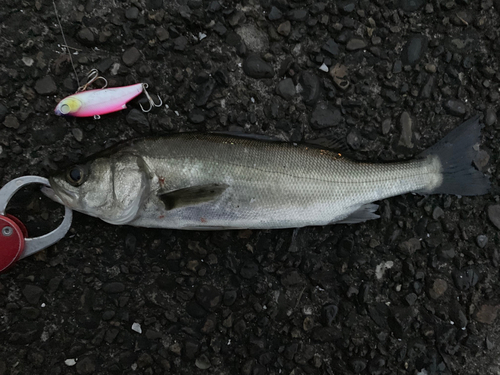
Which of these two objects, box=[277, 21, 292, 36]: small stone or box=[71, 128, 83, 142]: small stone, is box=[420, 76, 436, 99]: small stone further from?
box=[71, 128, 83, 142]: small stone

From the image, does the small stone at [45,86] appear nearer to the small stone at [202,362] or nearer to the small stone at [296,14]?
the small stone at [296,14]

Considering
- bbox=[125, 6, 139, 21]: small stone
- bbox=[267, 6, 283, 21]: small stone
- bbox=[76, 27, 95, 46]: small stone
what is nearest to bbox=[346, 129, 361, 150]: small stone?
bbox=[267, 6, 283, 21]: small stone

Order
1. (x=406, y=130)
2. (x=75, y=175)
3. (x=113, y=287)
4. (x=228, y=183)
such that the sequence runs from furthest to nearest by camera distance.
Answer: (x=406, y=130) → (x=113, y=287) → (x=228, y=183) → (x=75, y=175)

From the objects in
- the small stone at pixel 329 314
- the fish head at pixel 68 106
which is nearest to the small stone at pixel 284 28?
the fish head at pixel 68 106

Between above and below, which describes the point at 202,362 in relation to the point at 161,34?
below

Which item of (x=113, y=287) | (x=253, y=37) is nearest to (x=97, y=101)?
(x=253, y=37)

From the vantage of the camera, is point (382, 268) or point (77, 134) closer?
point (77, 134)

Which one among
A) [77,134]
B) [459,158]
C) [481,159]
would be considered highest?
[77,134]

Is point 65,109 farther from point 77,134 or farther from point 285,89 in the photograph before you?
point 285,89
